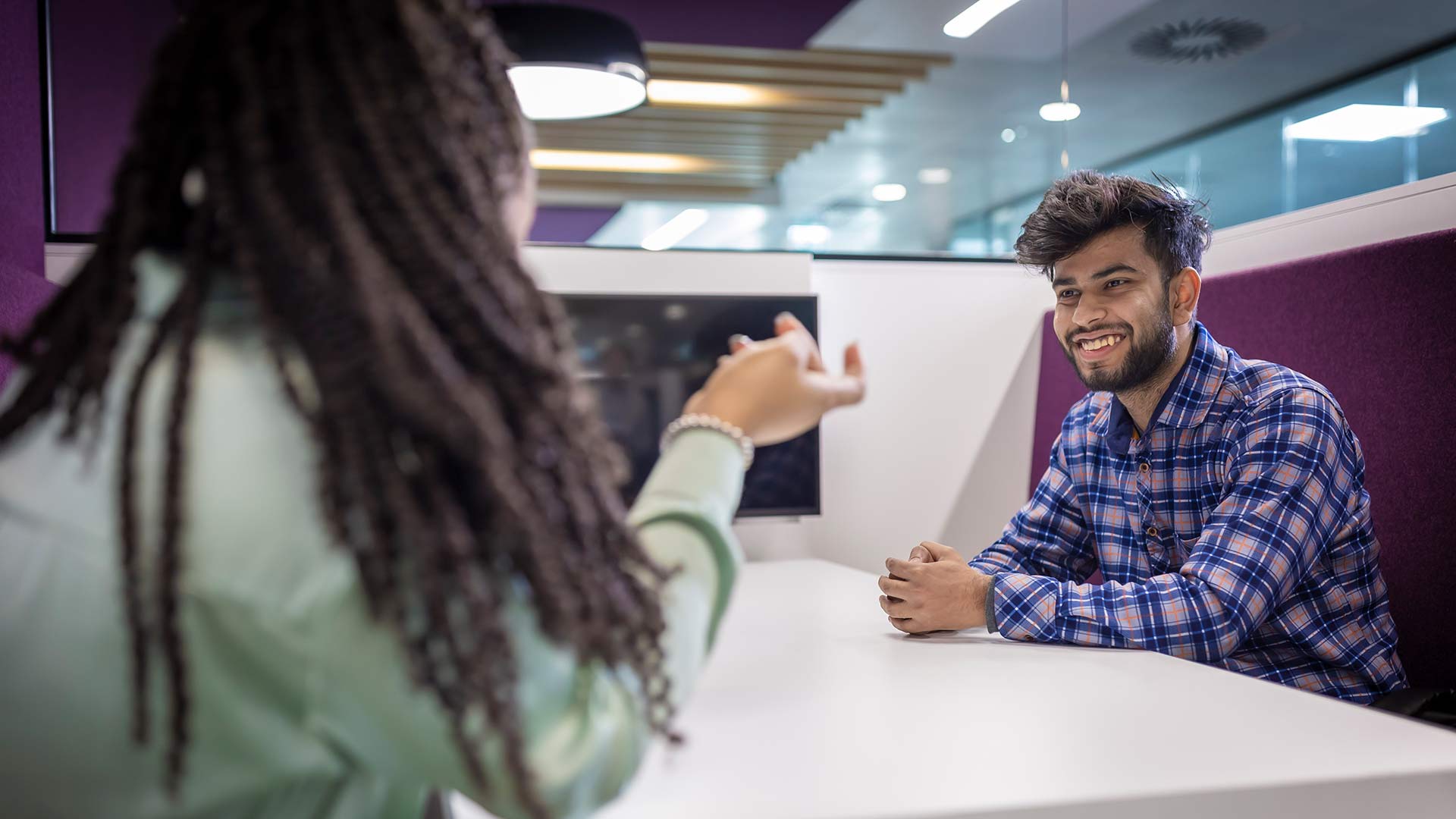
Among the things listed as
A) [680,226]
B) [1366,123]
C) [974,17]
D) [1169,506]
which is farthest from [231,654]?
[1366,123]

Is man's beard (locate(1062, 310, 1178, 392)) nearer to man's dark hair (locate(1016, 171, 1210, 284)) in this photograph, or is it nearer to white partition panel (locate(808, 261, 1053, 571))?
man's dark hair (locate(1016, 171, 1210, 284))

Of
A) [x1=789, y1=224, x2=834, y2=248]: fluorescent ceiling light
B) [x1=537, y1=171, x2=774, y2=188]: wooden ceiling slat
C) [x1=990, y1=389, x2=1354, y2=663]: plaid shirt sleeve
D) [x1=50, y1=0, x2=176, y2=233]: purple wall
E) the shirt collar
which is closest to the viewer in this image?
[x1=990, y1=389, x2=1354, y2=663]: plaid shirt sleeve

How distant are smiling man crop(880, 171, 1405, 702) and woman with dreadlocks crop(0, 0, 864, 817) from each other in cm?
82

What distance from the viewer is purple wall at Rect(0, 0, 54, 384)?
142cm

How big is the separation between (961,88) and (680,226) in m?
1.50

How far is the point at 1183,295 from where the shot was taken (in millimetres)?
1496

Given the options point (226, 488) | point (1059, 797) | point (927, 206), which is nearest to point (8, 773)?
point (226, 488)

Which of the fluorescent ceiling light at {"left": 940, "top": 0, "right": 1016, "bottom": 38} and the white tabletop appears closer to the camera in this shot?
the white tabletop

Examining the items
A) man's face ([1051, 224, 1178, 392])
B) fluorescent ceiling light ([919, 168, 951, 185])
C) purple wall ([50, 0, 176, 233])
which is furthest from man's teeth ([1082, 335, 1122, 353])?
fluorescent ceiling light ([919, 168, 951, 185])

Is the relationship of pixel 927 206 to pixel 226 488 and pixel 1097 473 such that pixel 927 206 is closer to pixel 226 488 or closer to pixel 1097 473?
pixel 1097 473

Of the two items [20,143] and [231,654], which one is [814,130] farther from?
[231,654]

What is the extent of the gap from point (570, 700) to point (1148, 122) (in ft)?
26.3

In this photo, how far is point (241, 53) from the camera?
45 cm

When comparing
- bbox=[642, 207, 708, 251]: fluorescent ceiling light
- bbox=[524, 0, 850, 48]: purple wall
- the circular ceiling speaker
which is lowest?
bbox=[642, 207, 708, 251]: fluorescent ceiling light
